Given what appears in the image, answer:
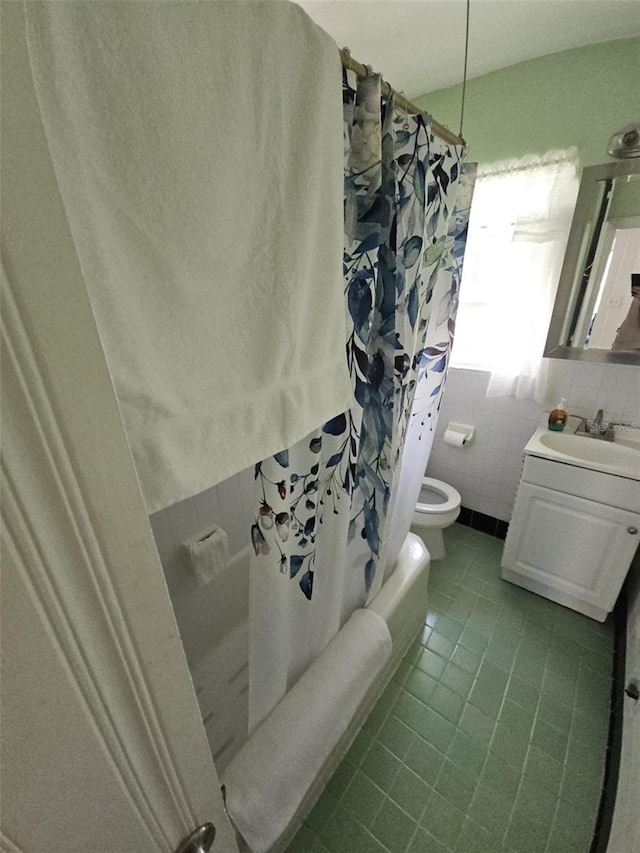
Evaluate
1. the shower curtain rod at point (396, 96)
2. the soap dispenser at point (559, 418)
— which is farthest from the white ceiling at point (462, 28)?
the soap dispenser at point (559, 418)

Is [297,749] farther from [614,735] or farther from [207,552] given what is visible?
[614,735]

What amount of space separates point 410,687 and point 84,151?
1818 millimetres

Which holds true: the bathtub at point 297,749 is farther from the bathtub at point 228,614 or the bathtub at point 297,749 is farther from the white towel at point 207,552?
the white towel at point 207,552

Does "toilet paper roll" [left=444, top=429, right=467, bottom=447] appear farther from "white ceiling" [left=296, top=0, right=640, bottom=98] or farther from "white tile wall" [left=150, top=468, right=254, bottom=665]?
"white ceiling" [left=296, top=0, right=640, bottom=98]

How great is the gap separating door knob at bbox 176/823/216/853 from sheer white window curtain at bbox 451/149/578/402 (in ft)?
6.48

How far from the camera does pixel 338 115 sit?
59 cm

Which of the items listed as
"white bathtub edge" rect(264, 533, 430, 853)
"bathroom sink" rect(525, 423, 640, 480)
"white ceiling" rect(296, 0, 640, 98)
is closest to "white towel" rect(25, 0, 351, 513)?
"white bathtub edge" rect(264, 533, 430, 853)

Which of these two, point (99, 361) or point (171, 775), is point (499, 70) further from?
point (171, 775)

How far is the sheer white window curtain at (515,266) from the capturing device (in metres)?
1.56

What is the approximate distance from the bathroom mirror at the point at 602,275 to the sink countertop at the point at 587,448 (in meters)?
0.36

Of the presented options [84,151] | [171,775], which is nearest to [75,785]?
[171,775]

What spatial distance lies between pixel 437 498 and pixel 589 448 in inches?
32.5

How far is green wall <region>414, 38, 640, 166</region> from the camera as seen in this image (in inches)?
53.2

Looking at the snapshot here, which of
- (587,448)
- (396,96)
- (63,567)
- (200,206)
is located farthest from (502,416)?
(63,567)
